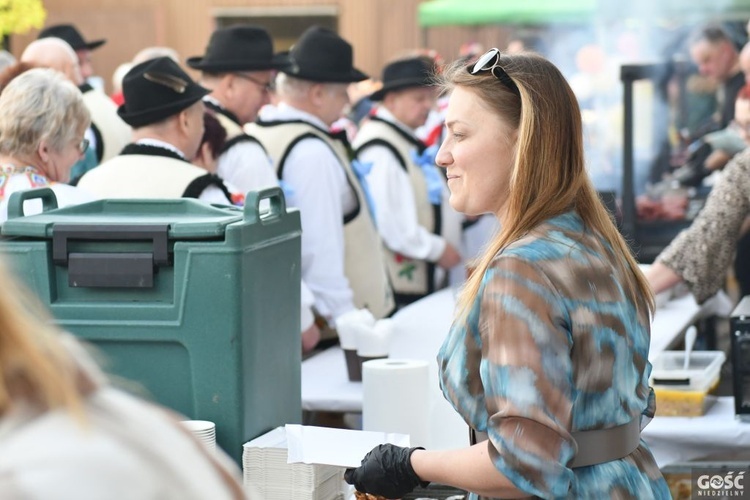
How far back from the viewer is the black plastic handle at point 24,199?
8.47 feet

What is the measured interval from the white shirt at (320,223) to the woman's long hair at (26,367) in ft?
12.0

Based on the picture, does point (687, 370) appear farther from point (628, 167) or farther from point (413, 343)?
point (628, 167)

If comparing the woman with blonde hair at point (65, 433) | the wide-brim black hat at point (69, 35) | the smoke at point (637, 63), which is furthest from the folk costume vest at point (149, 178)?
the wide-brim black hat at point (69, 35)

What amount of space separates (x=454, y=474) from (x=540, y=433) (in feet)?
0.71

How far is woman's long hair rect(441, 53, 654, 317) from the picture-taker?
6.43ft

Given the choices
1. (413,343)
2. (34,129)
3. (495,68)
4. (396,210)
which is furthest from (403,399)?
(396,210)

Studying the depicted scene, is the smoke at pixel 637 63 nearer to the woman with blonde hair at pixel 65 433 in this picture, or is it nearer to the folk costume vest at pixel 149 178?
the folk costume vest at pixel 149 178

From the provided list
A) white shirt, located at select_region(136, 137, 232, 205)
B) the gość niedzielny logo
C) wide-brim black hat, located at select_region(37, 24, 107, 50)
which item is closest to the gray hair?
white shirt, located at select_region(136, 137, 232, 205)

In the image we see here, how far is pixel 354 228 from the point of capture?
5055 millimetres

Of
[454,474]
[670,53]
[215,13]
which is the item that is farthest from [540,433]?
[215,13]

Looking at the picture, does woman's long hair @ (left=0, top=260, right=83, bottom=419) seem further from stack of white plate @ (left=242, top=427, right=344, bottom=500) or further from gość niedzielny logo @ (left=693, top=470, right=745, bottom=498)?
gość niedzielny logo @ (left=693, top=470, right=745, bottom=498)

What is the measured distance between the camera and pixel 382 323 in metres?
3.64

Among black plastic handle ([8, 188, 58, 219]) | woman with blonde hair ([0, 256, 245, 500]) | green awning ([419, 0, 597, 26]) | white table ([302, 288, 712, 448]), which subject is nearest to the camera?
woman with blonde hair ([0, 256, 245, 500])

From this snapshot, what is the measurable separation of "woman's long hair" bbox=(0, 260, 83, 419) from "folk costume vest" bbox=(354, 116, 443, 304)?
491cm
